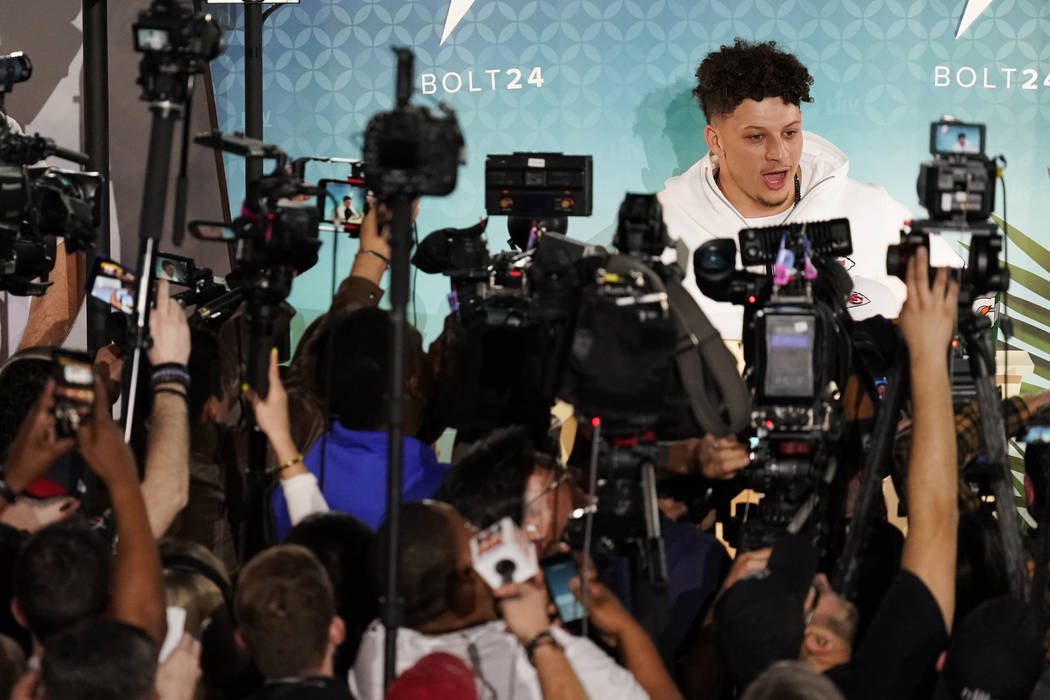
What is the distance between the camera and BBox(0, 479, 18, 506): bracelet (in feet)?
9.32

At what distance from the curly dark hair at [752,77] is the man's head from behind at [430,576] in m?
3.51

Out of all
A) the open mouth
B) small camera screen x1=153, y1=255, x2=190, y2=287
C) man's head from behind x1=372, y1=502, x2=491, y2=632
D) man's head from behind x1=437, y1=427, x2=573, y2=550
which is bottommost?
man's head from behind x1=372, y1=502, x2=491, y2=632

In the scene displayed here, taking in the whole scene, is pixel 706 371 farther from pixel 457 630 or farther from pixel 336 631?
pixel 336 631

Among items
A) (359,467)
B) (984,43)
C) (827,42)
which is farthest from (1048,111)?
(359,467)

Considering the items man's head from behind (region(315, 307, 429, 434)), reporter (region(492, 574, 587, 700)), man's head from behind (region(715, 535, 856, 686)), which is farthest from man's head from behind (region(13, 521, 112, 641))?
man's head from behind (region(715, 535, 856, 686))

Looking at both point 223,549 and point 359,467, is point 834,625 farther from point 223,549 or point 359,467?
point 223,549

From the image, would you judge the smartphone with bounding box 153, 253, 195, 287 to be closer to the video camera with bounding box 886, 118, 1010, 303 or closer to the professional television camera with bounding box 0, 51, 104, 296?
the professional television camera with bounding box 0, 51, 104, 296

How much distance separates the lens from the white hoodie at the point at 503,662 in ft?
8.50

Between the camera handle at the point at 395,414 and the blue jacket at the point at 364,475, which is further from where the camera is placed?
the blue jacket at the point at 364,475

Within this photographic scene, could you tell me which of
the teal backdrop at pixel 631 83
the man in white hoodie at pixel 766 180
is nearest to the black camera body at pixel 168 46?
the man in white hoodie at pixel 766 180

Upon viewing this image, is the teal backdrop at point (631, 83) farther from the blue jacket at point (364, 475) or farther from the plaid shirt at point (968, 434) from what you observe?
the blue jacket at point (364, 475)

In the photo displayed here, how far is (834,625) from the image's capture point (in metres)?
2.85

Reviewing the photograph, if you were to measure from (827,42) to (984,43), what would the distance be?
2.17 ft

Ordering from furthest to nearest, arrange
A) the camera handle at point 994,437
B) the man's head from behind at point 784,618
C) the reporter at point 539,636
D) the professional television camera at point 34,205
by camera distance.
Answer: the professional television camera at point 34,205
the camera handle at point 994,437
the man's head from behind at point 784,618
the reporter at point 539,636
